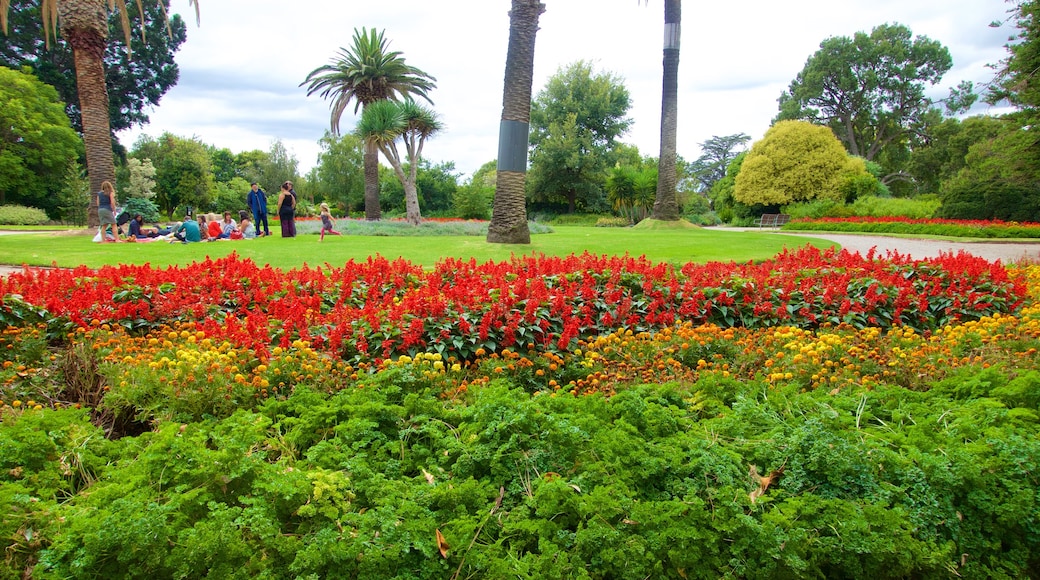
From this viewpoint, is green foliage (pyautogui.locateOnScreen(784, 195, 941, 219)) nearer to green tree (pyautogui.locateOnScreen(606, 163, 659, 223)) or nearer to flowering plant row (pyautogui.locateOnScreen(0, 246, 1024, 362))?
green tree (pyautogui.locateOnScreen(606, 163, 659, 223))

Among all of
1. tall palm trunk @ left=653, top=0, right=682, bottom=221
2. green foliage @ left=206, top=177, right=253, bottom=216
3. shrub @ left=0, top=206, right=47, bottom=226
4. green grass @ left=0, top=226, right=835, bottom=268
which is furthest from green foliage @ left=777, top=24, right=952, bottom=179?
shrub @ left=0, top=206, right=47, bottom=226

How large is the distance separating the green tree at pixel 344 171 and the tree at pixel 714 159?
43.3 m

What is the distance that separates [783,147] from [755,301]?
3425 cm

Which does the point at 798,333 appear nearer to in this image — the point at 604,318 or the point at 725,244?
the point at 604,318

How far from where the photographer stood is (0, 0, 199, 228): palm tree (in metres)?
14.7

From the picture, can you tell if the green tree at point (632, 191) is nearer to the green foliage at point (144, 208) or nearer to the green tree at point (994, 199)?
the green tree at point (994, 199)

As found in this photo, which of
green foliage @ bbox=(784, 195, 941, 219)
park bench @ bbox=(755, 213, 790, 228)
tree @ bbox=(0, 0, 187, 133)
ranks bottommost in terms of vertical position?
park bench @ bbox=(755, 213, 790, 228)

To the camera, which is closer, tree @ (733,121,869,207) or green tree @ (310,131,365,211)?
tree @ (733,121,869,207)

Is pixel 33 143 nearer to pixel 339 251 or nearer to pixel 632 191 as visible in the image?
pixel 339 251

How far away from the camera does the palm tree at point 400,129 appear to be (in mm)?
23578

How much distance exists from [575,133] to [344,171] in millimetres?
18108

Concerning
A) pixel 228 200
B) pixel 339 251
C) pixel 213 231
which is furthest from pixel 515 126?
pixel 228 200

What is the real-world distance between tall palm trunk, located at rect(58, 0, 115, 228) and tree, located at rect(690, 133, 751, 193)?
6408cm

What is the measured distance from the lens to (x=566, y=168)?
122 feet
